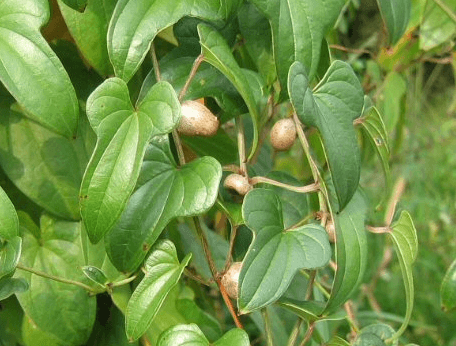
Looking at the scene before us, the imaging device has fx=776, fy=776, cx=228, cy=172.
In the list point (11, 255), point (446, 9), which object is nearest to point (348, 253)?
point (11, 255)

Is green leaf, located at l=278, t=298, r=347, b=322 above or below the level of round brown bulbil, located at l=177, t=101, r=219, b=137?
below

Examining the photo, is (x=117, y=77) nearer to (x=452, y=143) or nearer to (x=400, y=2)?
(x=400, y=2)

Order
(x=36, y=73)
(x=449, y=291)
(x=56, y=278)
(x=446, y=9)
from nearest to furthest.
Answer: (x=36, y=73)
(x=56, y=278)
(x=449, y=291)
(x=446, y=9)

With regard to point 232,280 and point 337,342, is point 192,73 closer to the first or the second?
point 232,280

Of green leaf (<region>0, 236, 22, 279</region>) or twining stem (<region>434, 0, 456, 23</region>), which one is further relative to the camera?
twining stem (<region>434, 0, 456, 23</region>)

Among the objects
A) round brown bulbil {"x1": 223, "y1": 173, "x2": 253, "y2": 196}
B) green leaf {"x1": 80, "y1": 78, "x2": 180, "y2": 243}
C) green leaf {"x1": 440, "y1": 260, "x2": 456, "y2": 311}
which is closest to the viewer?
green leaf {"x1": 80, "y1": 78, "x2": 180, "y2": 243}

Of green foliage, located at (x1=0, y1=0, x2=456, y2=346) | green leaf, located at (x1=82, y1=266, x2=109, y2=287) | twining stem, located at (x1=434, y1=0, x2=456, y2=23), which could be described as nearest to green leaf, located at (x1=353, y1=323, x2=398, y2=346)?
Result: green foliage, located at (x1=0, y1=0, x2=456, y2=346)

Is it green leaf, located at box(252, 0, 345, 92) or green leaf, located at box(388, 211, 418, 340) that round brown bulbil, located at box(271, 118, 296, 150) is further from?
green leaf, located at box(388, 211, 418, 340)
